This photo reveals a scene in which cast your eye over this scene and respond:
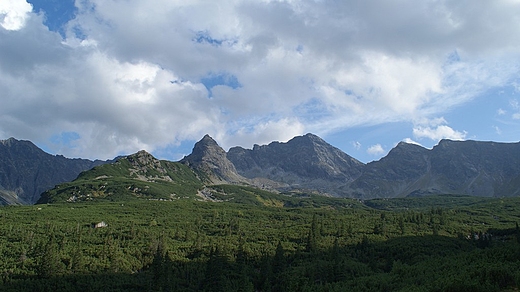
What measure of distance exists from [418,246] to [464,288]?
133 meters

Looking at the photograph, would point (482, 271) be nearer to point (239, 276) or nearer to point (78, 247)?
point (239, 276)

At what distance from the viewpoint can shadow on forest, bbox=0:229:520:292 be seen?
107275 millimetres

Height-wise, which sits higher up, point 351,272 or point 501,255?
point 501,255

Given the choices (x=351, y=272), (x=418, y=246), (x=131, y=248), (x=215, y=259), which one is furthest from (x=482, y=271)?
(x=131, y=248)

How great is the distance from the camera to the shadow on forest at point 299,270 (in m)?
107

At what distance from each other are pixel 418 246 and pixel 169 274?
386ft

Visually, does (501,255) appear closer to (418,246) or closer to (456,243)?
(418,246)

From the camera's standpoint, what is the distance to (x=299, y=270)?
149 meters

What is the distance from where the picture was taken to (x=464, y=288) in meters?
59.6

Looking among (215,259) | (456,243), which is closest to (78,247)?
(215,259)

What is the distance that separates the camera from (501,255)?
93.4 metres

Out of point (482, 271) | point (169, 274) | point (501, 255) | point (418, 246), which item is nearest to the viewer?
point (482, 271)

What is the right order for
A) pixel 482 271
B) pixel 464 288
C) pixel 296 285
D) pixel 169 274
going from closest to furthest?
pixel 464 288 < pixel 482 271 < pixel 296 285 < pixel 169 274

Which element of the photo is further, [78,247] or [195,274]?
[78,247]
